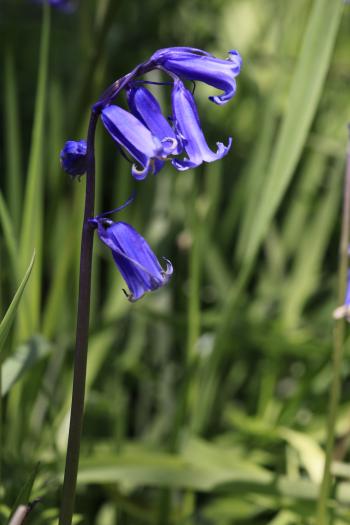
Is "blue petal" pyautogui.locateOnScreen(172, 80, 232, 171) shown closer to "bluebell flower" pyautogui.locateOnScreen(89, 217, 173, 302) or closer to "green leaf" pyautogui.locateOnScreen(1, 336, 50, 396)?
"bluebell flower" pyautogui.locateOnScreen(89, 217, 173, 302)

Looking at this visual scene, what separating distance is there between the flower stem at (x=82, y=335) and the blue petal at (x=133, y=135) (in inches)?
1.0

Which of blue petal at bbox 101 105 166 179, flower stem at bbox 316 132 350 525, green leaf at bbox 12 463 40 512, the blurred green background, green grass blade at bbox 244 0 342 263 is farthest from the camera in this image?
the blurred green background

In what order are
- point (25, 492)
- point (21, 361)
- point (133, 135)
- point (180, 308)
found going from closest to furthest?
point (133, 135), point (25, 492), point (21, 361), point (180, 308)

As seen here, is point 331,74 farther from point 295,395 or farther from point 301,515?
point 301,515

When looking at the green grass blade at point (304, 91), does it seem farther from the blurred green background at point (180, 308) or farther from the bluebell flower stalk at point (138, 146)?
the bluebell flower stalk at point (138, 146)

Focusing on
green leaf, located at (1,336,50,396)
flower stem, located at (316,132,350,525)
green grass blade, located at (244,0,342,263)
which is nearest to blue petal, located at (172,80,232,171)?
flower stem, located at (316,132,350,525)

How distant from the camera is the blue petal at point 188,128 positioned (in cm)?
109

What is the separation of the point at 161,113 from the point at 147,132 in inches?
2.3

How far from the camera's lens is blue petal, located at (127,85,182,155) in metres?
1.08

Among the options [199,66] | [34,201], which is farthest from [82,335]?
[34,201]

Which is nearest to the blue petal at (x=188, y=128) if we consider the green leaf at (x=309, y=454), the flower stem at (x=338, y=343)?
the flower stem at (x=338, y=343)

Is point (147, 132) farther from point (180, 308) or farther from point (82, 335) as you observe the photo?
point (180, 308)

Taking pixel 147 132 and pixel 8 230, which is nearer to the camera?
pixel 147 132

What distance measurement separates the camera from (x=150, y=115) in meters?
1.09
